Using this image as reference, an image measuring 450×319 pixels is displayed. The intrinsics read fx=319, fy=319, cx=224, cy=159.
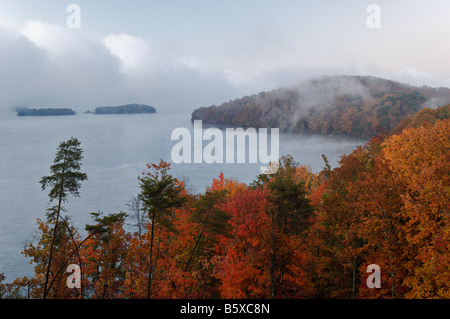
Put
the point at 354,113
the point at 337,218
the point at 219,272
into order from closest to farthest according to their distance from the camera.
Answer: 1. the point at 219,272
2. the point at 337,218
3. the point at 354,113

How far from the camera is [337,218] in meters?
24.5

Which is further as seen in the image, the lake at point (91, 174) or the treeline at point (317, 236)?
the lake at point (91, 174)

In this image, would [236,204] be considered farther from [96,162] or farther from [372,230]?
[96,162]

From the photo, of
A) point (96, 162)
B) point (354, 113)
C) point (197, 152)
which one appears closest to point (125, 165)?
point (96, 162)

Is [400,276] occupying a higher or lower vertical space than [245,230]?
lower

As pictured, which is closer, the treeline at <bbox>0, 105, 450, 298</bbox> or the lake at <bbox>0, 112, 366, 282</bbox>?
the treeline at <bbox>0, 105, 450, 298</bbox>

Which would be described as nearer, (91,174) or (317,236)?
(317,236)

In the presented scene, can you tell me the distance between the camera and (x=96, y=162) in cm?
10931

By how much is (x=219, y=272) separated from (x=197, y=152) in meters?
110
